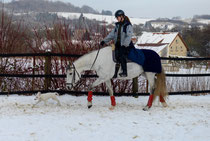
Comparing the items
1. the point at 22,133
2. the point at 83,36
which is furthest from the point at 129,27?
the point at 22,133

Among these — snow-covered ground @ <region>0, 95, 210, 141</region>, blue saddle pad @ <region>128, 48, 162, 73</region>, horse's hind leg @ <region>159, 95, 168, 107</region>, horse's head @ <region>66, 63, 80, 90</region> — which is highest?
blue saddle pad @ <region>128, 48, 162, 73</region>

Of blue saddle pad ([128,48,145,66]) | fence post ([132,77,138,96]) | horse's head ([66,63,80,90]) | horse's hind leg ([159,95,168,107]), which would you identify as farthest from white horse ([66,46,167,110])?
fence post ([132,77,138,96])

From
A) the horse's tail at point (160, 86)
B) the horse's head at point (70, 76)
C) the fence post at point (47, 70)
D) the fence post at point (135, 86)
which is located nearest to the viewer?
the horse's head at point (70, 76)

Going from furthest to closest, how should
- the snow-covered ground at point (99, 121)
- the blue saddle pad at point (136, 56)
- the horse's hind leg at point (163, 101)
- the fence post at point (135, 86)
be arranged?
the fence post at point (135, 86) < the horse's hind leg at point (163, 101) < the blue saddle pad at point (136, 56) < the snow-covered ground at point (99, 121)

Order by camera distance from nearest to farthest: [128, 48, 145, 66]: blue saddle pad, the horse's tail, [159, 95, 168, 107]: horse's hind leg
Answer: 1. [128, 48, 145, 66]: blue saddle pad
2. the horse's tail
3. [159, 95, 168, 107]: horse's hind leg

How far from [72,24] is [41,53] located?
4.49 ft

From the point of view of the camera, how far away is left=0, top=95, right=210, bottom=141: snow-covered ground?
4.12m

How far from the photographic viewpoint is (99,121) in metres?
4.96

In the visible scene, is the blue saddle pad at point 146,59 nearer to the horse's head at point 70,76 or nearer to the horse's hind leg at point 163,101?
the horse's hind leg at point 163,101

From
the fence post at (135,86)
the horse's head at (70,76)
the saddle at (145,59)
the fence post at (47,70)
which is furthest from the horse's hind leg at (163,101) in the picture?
the fence post at (47,70)

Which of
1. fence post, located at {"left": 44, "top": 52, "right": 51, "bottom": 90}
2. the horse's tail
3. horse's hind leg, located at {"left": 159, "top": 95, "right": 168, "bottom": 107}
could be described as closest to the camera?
the horse's tail

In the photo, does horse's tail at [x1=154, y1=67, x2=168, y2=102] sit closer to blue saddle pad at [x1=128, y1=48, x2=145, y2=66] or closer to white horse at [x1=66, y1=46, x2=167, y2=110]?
white horse at [x1=66, y1=46, x2=167, y2=110]

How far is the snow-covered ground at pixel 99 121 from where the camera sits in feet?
13.5

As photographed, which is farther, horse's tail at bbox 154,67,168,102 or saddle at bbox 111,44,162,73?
horse's tail at bbox 154,67,168,102
